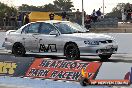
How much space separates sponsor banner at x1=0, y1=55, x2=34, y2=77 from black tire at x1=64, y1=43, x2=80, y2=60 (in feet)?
9.17

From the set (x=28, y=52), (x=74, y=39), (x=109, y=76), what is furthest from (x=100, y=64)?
(x=28, y=52)

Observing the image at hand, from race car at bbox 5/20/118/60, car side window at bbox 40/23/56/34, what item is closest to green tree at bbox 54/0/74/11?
race car at bbox 5/20/118/60

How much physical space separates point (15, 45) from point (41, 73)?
518 centimetres

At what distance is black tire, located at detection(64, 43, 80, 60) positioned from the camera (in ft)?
41.1

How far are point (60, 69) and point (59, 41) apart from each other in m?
3.84

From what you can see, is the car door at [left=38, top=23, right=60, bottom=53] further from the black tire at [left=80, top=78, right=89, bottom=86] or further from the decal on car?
the black tire at [left=80, top=78, right=89, bottom=86]

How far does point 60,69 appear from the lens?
9273 mm

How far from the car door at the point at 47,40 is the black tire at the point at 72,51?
48cm

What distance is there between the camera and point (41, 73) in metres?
9.65

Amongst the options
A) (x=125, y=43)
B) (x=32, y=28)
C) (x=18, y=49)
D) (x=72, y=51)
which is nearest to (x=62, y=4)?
(x=125, y=43)

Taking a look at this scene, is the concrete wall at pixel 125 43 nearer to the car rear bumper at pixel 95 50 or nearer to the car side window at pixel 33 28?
the car rear bumper at pixel 95 50

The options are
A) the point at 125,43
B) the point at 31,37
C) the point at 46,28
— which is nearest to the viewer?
the point at 46,28

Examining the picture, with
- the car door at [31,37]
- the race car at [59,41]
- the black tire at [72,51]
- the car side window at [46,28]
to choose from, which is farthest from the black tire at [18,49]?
the black tire at [72,51]

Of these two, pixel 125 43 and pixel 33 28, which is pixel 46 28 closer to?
pixel 33 28
